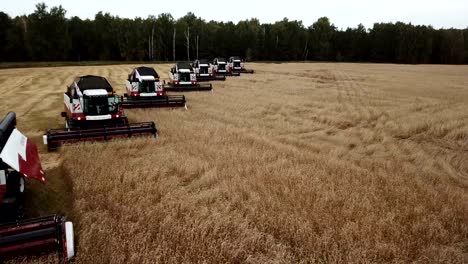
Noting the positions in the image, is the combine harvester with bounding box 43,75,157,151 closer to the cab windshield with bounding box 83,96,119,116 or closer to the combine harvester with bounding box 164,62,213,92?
the cab windshield with bounding box 83,96,119,116

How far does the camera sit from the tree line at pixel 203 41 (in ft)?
215

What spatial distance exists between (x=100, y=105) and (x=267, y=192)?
937 cm

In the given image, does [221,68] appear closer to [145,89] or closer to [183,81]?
[183,81]

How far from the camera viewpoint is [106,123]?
1461cm

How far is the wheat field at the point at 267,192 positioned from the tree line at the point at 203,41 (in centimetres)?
5854

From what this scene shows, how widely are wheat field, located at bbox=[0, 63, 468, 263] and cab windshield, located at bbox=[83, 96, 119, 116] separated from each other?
2084 millimetres

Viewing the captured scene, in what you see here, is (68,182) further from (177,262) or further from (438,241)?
(438,241)

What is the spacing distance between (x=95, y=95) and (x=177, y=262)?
1055 centimetres


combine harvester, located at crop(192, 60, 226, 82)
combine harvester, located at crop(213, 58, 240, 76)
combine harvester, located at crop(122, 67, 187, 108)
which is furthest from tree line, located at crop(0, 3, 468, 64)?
combine harvester, located at crop(122, 67, 187, 108)

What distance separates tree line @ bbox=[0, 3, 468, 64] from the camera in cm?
6550

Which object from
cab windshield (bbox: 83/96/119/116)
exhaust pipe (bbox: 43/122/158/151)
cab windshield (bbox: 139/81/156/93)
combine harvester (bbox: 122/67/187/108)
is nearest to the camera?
exhaust pipe (bbox: 43/122/158/151)

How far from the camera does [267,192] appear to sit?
7895mm

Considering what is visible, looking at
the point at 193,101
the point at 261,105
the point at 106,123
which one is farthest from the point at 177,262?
the point at 193,101

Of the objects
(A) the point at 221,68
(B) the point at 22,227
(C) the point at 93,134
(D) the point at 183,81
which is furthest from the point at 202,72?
(B) the point at 22,227
